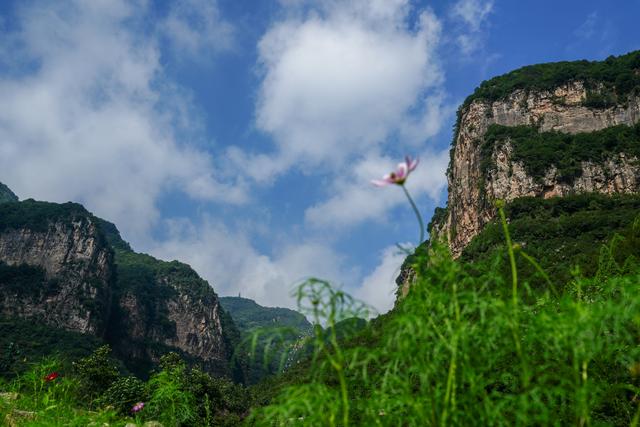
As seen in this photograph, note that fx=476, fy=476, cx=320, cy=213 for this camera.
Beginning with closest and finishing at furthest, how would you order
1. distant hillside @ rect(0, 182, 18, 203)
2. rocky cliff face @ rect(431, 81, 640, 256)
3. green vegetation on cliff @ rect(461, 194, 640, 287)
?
green vegetation on cliff @ rect(461, 194, 640, 287) < rocky cliff face @ rect(431, 81, 640, 256) < distant hillside @ rect(0, 182, 18, 203)

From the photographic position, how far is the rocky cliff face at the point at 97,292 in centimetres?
8656

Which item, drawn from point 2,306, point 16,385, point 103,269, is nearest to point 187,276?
point 103,269

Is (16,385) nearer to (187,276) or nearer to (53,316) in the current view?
(53,316)

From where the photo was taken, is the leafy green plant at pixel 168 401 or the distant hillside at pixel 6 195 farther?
the distant hillside at pixel 6 195

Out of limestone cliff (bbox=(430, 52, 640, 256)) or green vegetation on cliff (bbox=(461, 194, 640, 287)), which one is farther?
limestone cliff (bbox=(430, 52, 640, 256))

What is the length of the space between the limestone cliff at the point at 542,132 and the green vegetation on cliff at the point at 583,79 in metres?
0.14

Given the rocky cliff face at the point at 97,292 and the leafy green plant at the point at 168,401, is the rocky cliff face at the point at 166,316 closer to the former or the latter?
the rocky cliff face at the point at 97,292

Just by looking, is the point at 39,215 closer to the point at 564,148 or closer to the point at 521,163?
the point at 521,163

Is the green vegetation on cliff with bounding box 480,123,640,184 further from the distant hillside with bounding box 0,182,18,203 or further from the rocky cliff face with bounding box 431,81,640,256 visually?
the distant hillside with bounding box 0,182,18,203

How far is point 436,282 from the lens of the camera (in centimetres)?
215

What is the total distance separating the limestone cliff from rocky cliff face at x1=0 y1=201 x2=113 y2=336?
225 feet

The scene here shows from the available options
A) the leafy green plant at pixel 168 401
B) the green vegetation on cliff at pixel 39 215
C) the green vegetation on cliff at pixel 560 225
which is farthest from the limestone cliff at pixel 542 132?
the green vegetation on cliff at pixel 39 215

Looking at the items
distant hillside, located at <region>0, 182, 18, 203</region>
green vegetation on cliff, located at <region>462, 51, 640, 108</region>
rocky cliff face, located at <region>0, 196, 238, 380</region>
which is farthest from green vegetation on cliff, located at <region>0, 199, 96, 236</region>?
green vegetation on cliff, located at <region>462, 51, 640, 108</region>

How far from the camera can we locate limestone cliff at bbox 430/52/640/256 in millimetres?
64250
